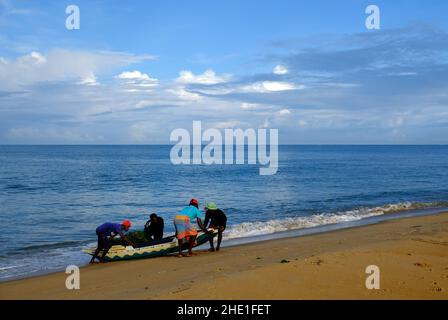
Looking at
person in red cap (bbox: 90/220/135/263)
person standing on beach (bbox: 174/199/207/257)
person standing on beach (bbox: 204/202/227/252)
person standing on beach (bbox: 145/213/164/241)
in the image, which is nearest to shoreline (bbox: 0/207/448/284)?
person in red cap (bbox: 90/220/135/263)

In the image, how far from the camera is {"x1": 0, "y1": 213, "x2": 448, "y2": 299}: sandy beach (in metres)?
7.45

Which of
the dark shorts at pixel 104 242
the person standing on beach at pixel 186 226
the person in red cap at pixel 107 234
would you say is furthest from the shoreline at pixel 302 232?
the person standing on beach at pixel 186 226

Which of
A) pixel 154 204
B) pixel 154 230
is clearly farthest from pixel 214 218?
pixel 154 204

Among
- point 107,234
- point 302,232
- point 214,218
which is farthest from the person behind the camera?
point 302,232

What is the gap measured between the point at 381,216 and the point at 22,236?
54.2ft

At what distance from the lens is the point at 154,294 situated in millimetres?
7715

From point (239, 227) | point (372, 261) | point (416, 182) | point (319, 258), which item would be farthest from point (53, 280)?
point (416, 182)

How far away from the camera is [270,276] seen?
27.1ft

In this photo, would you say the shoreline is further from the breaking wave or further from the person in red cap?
the person in red cap

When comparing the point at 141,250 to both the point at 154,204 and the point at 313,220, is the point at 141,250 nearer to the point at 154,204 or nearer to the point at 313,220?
the point at 313,220

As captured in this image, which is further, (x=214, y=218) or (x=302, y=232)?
(x=302, y=232)

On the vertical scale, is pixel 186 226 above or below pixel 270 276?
above
